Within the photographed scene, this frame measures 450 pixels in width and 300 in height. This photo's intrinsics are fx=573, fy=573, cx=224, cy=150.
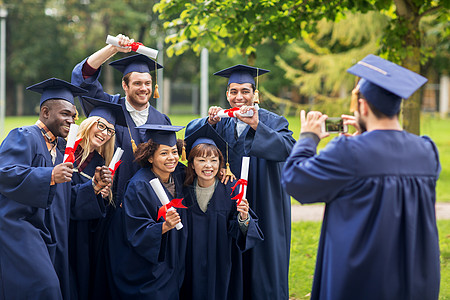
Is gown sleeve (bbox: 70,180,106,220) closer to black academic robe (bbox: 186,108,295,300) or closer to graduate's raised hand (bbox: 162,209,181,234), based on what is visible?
graduate's raised hand (bbox: 162,209,181,234)

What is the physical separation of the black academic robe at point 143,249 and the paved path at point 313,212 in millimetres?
5815

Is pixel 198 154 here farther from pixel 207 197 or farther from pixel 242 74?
pixel 242 74

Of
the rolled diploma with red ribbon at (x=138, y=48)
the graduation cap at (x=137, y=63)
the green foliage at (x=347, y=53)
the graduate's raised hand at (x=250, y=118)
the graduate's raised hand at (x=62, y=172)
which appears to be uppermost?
the green foliage at (x=347, y=53)

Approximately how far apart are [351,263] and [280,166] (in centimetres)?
208

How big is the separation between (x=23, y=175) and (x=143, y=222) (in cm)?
97

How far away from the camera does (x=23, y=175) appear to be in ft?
12.5

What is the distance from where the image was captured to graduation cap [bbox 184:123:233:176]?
472cm

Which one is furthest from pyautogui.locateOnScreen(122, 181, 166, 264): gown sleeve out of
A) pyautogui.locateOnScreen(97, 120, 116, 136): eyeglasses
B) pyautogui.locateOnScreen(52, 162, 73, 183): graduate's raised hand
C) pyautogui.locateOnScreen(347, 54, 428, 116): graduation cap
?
→ pyautogui.locateOnScreen(347, 54, 428, 116): graduation cap

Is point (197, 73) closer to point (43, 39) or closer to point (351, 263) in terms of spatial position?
point (43, 39)

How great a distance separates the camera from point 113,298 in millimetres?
4602

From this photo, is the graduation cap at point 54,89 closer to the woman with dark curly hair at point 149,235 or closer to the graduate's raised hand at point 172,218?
the woman with dark curly hair at point 149,235

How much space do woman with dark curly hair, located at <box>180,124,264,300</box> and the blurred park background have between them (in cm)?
108

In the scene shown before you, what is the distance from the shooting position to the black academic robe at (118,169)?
469cm

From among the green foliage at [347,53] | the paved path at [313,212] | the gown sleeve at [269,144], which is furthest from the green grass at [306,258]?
the green foliage at [347,53]
